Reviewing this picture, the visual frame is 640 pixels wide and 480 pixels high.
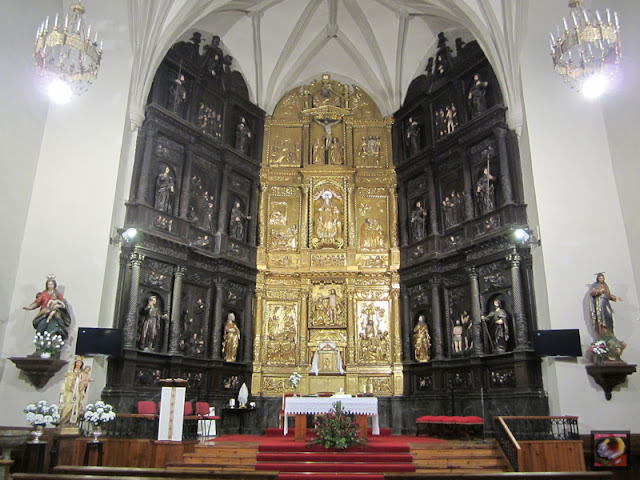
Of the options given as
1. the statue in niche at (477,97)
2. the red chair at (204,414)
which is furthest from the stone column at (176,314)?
the statue in niche at (477,97)

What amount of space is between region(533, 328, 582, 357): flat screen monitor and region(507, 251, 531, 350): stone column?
74 cm

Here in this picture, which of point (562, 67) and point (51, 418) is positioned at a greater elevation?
point (562, 67)

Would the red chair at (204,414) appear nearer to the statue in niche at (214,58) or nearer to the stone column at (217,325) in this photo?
the stone column at (217,325)

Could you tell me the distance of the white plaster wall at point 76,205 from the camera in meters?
13.1

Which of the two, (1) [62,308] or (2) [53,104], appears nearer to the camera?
(1) [62,308]

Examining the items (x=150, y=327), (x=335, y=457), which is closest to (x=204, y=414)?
(x=150, y=327)

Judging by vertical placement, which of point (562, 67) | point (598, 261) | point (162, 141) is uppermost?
point (162, 141)

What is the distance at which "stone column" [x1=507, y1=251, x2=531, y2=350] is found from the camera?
14.0m

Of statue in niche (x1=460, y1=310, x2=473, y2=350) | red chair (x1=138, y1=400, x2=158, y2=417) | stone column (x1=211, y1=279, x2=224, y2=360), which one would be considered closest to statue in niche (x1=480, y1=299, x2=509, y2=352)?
statue in niche (x1=460, y1=310, x2=473, y2=350)

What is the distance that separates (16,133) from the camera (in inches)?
534

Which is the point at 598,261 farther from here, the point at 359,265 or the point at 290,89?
the point at 290,89

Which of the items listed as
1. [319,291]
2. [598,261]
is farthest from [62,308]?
[598,261]

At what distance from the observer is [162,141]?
54.9 feet

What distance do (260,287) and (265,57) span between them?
340 inches
